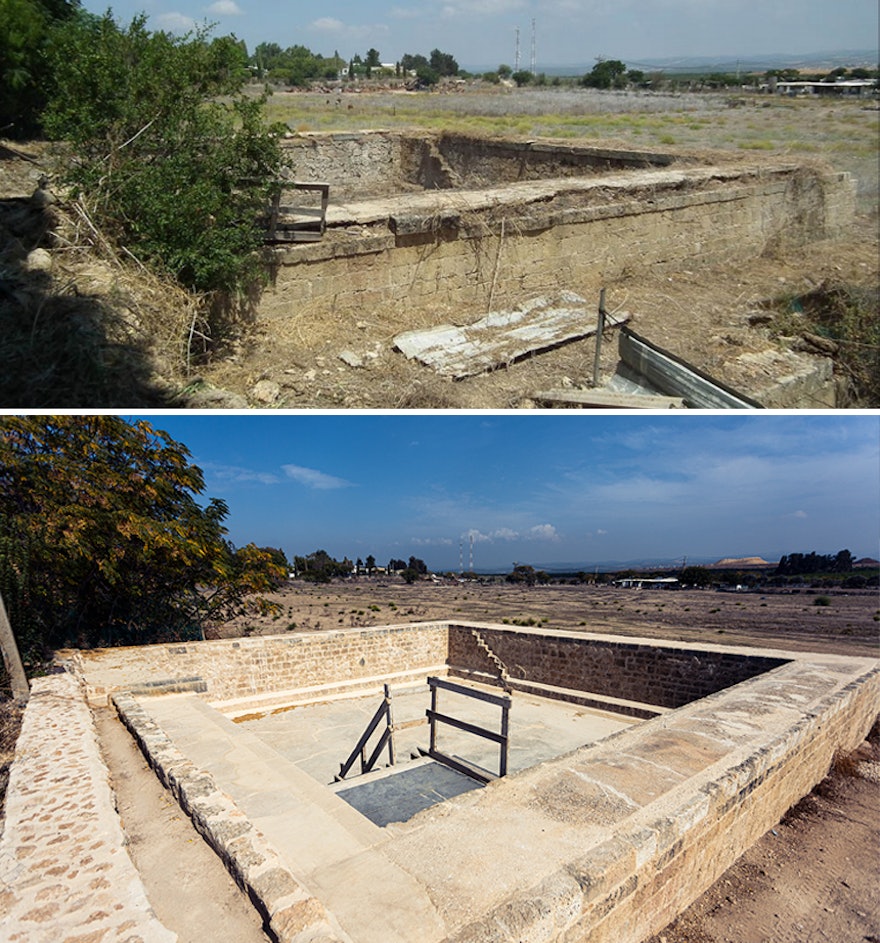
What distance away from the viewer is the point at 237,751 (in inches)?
195

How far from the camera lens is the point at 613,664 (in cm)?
845

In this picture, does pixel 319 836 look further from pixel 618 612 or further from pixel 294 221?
pixel 618 612

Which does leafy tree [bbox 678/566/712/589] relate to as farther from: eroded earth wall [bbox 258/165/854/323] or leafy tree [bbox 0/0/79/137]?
leafy tree [bbox 0/0/79/137]

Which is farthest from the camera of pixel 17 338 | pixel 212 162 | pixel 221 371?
pixel 212 162

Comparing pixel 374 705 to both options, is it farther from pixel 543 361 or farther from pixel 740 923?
pixel 740 923

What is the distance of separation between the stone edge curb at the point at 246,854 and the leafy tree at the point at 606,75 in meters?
43.3

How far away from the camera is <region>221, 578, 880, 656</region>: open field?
17844mm

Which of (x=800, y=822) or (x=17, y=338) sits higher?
(x=17, y=338)

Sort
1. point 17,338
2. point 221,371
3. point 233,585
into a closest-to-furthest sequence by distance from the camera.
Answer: point 17,338 < point 221,371 < point 233,585

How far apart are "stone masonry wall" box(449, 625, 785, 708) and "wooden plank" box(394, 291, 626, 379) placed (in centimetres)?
365

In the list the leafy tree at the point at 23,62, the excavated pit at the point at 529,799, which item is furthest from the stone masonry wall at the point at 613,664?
the leafy tree at the point at 23,62

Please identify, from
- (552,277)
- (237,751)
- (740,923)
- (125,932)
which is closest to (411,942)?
(125,932)

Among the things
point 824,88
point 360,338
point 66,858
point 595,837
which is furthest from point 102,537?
point 824,88

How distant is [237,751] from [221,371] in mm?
3847
